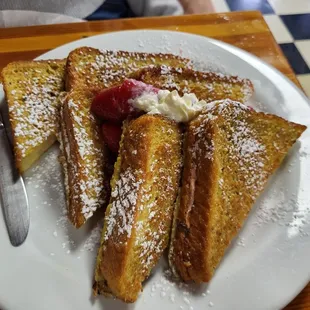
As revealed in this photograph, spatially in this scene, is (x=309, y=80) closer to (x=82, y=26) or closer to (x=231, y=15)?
(x=231, y=15)

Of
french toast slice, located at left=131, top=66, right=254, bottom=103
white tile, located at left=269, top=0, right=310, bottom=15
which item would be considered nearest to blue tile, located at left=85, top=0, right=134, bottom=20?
french toast slice, located at left=131, top=66, right=254, bottom=103

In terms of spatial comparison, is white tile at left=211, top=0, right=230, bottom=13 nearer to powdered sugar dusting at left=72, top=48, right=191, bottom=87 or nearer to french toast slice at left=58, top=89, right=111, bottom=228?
powdered sugar dusting at left=72, top=48, right=191, bottom=87

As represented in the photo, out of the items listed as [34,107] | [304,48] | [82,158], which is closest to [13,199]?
[82,158]

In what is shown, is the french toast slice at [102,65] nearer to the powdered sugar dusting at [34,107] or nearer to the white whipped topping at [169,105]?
the powdered sugar dusting at [34,107]

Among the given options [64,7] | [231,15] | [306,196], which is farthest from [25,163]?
[231,15]

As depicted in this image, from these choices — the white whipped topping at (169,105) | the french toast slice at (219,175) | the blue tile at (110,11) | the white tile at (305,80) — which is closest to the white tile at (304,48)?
the white tile at (305,80)

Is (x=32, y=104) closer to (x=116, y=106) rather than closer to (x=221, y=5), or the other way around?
(x=116, y=106)
